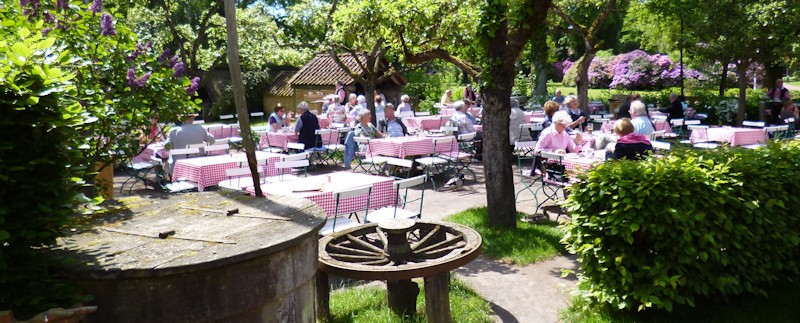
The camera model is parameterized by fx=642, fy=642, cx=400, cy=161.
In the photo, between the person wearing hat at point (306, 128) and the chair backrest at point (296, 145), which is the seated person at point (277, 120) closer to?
the person wearing hat at point (306, 128)

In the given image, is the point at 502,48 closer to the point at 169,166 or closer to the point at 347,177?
the point at 347,177

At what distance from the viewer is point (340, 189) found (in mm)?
6871

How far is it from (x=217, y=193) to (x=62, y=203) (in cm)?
217

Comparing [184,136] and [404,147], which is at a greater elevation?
[184,136]

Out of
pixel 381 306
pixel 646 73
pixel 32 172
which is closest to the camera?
pixel 32 172

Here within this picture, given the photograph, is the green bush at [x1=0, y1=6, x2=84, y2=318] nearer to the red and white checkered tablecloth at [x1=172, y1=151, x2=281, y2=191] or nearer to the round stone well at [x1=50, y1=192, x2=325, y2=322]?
the round stone well at [x1=50, y1=192, x2=325, y2=322]

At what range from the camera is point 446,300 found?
15.7ft

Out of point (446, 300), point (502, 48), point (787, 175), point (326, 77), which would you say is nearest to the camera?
point (446, 300)

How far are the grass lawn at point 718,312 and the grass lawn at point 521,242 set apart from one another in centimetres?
145

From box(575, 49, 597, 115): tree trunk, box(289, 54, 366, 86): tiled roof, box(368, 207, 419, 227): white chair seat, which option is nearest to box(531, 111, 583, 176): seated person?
box(368, 207, 419, 227): white chair seat

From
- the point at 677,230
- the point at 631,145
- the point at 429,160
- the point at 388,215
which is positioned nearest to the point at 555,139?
the point at 631,145

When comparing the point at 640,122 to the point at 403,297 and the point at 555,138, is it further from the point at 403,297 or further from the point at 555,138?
the point at 403,297

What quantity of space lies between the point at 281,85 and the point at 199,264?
98.3ft

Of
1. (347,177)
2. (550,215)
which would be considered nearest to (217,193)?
(347,177)
